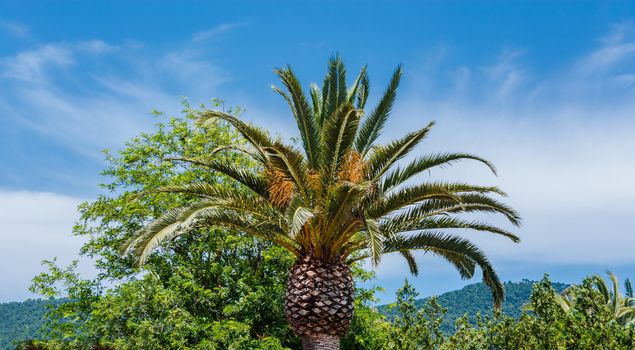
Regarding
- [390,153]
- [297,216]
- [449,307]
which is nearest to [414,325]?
[390,153]

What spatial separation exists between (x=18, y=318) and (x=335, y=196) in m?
88.3

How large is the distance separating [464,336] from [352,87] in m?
7.34

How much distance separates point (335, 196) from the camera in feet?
49.1

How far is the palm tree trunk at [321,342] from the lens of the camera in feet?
54.0

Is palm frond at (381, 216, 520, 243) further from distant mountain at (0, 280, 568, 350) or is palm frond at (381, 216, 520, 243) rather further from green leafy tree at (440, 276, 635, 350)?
distant mountain at (0, 280, 568, 350)

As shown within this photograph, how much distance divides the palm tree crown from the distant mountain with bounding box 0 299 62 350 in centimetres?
7233

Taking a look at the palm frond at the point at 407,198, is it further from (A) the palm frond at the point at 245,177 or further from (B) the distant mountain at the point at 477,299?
(B) the distant mountain at the point at 477,299

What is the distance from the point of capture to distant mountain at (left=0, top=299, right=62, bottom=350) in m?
81.5

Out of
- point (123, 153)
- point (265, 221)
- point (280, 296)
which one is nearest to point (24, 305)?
point (123, 153)

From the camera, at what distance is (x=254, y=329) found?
22.8m

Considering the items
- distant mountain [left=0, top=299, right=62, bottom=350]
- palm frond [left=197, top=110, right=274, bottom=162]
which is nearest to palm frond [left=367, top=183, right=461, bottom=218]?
palm frond [left=197, top=110, right=274, bottom=162]

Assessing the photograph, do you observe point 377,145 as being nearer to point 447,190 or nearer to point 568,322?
point 447,190

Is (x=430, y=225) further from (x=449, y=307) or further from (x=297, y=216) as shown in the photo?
(x=449, y=307)

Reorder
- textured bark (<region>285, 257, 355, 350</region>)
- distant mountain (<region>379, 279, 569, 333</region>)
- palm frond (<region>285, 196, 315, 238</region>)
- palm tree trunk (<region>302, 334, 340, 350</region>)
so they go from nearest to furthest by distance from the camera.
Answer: palm frond (<region>285, 196, 315, 238</region>) → textured bark (<region>285, 257, 355, 350</region>) → palm tree trunk (<region>302, 334, 340, 350</region>) → distant mountain (<region>379, 279, 569, 333</region>)
